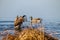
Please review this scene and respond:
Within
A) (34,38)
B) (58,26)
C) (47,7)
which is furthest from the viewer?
(47,7)

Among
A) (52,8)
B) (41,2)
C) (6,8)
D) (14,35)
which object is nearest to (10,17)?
(6,8)

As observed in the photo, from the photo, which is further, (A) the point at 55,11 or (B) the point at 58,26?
(A) the point at 55,11

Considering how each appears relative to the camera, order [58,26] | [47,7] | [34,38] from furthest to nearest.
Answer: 1. [47,7]
2. [58,26]
3. [34,38]

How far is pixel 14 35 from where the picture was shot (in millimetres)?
840

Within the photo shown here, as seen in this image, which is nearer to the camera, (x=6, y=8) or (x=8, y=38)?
(x=8, y=38)

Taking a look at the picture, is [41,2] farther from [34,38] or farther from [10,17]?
[34,38]

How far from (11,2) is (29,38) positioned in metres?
1.48

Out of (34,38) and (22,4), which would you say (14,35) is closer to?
(34,38)

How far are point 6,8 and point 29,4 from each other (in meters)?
0.42

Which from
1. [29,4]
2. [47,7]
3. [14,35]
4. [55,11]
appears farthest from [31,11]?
[14,35]

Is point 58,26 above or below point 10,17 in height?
below

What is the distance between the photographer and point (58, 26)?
1.98 metres

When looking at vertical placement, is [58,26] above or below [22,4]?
below

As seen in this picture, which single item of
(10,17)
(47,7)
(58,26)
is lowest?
(58,26)
